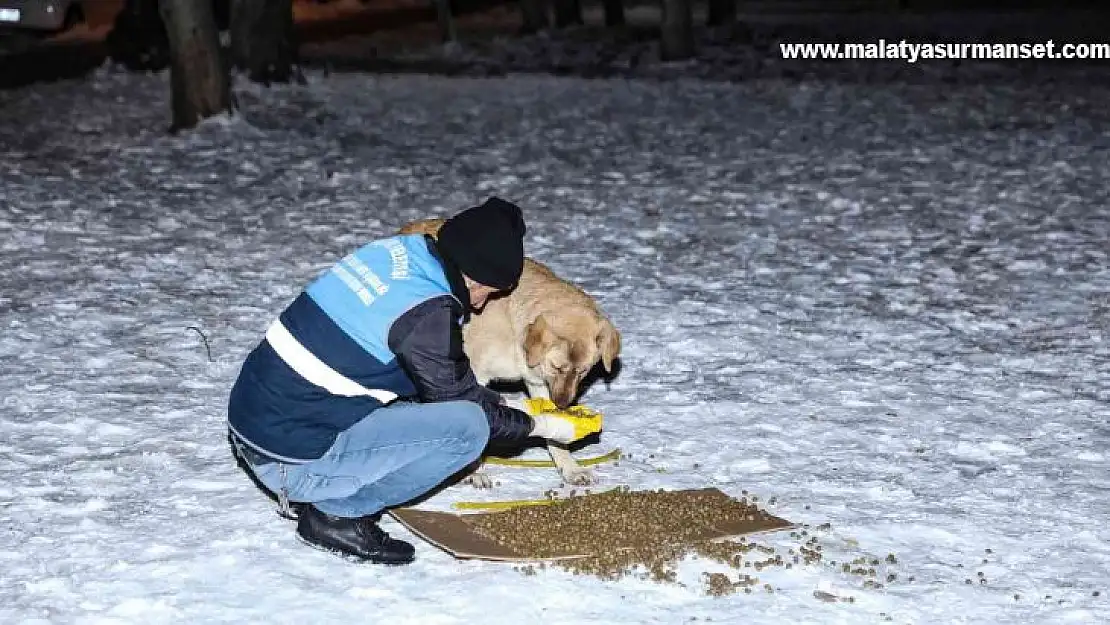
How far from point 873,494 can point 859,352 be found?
8.23 feet

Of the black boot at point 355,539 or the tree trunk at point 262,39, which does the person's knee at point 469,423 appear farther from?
the tree trunk at point 262,39

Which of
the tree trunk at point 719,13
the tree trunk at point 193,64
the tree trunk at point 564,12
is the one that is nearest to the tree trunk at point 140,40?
the tree trunk at point 193,64

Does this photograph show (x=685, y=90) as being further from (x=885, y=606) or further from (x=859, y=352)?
(x=885, y=606)

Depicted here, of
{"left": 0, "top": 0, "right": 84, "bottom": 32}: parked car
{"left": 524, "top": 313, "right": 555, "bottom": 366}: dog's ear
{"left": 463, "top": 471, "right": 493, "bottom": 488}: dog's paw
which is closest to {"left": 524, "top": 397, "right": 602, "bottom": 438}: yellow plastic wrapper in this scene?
{"left": 524, "top": 313, "right": 555, "bottom": 366}: dog's ear

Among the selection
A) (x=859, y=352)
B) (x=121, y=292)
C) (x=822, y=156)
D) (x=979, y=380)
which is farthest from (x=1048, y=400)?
(x=822, y=156)

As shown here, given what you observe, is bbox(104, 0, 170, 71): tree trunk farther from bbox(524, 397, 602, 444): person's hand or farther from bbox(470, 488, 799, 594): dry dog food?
bbox(470, 488, 799, 594): dry dog food

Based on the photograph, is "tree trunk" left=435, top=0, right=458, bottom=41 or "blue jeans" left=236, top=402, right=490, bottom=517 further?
"tree trunk" left=435, top=0, right=458, bottom=41

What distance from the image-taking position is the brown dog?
6.55 metres

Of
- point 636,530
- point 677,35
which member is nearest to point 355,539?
point 636,530

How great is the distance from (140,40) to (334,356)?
1881 cm

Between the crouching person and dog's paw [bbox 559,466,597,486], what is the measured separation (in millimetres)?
845

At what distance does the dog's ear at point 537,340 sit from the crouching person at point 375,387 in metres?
0.62

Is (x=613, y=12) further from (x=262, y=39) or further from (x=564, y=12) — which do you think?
(x=262, y=39)

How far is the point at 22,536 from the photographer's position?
6.00m
